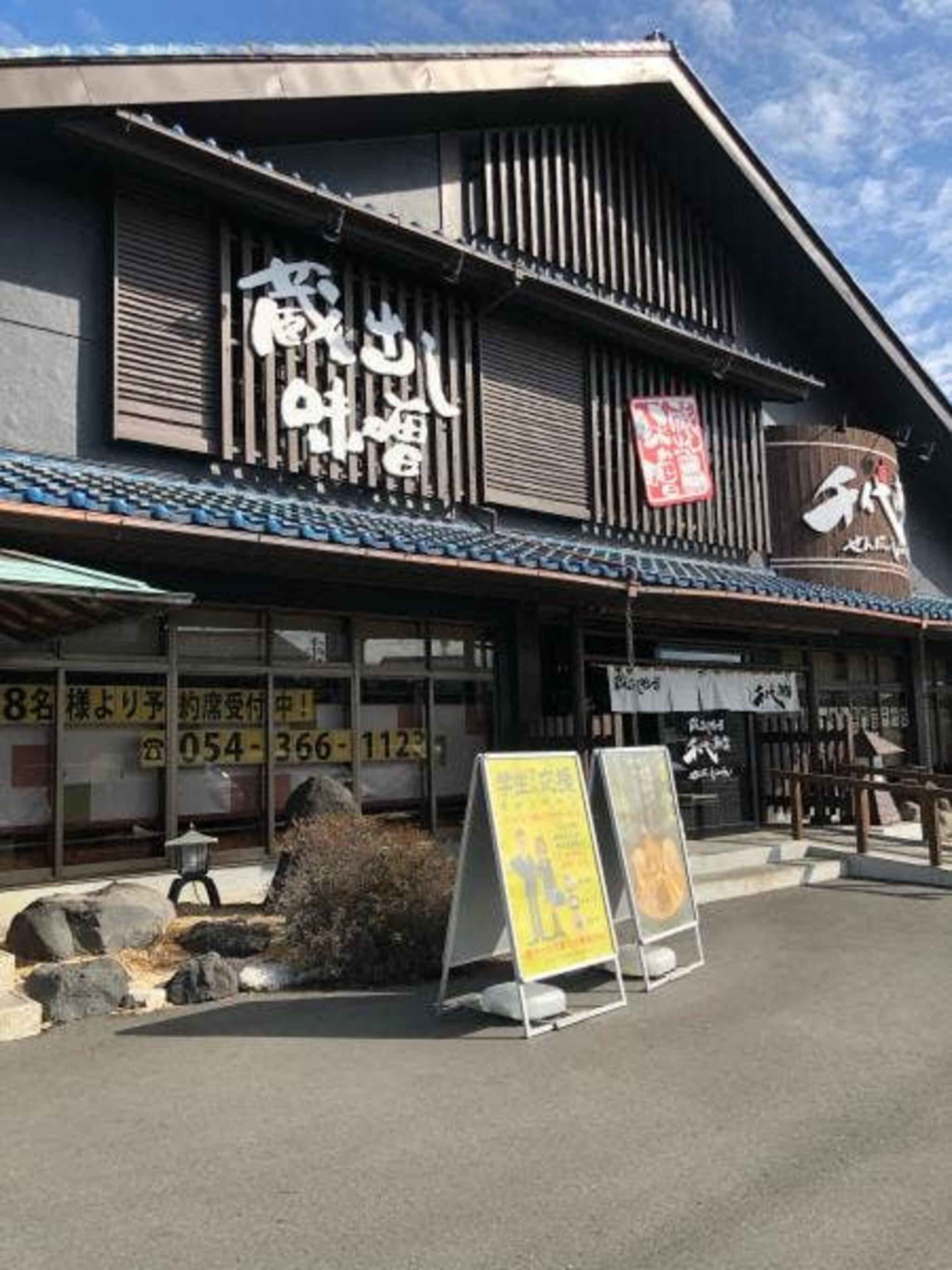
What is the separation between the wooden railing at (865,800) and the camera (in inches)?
450

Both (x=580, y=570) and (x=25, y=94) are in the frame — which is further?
(x=580, y=570)

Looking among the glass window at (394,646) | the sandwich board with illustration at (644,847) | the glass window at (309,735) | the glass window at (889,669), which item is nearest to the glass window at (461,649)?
the glass window at (394,646)

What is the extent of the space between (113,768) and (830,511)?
38.7 feet

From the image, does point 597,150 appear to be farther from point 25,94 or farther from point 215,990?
point 215,990

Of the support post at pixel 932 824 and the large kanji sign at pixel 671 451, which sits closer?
the support post at pixel 932 824

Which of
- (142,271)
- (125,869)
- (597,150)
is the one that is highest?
(597,150)

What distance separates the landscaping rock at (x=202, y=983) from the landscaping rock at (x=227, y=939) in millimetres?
617

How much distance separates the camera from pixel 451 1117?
4676mm

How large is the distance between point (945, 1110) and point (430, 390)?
9206 millimetres

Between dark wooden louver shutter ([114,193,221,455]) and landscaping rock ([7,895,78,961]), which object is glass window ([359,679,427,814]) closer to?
dark wooden louver shutter ([114,193,221,455])

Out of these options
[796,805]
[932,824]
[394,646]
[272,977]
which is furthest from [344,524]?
[932,824]

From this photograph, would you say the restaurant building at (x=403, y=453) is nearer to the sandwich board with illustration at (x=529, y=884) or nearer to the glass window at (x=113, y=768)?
the glass window at (x=113, y=768)

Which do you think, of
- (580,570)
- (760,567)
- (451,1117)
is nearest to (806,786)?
(760,567)

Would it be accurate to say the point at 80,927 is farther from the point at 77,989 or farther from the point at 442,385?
the point at 442,385
